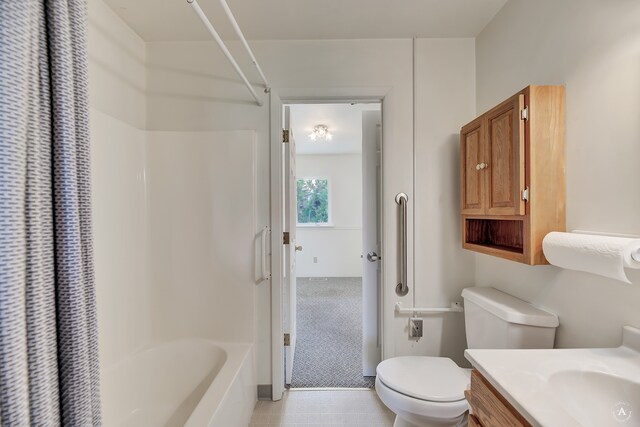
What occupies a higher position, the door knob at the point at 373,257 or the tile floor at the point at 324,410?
the door knob at the point at 373,257

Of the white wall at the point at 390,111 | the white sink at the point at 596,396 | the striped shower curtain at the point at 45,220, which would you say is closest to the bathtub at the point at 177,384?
the white wall at the point at 390,111

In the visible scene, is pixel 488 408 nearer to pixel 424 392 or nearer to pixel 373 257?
pixel 424 392

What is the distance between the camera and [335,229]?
16.6ft

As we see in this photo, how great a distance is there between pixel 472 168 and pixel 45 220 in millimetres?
1686

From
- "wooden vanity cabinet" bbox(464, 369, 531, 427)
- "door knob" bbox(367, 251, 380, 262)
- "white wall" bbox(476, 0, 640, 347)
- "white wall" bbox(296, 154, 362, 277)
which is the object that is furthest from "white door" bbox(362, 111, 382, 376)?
"white wall" bbox(296, 154, 362, 277)

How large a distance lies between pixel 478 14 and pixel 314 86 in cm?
102

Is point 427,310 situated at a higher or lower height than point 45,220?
lower

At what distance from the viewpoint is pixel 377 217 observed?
2016mm

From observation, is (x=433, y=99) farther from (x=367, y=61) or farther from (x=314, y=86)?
(x=314, y=86)

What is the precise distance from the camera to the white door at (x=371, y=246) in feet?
6.55

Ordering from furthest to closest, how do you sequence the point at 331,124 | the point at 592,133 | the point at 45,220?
the point at 331,124 → the point at 592,133 → the point at 45,220

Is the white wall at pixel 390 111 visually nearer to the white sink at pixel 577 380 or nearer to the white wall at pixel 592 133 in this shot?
the white wall at pixel 592 133

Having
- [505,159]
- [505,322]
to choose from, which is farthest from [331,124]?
[505,322]

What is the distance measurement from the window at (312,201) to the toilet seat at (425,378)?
371cm
